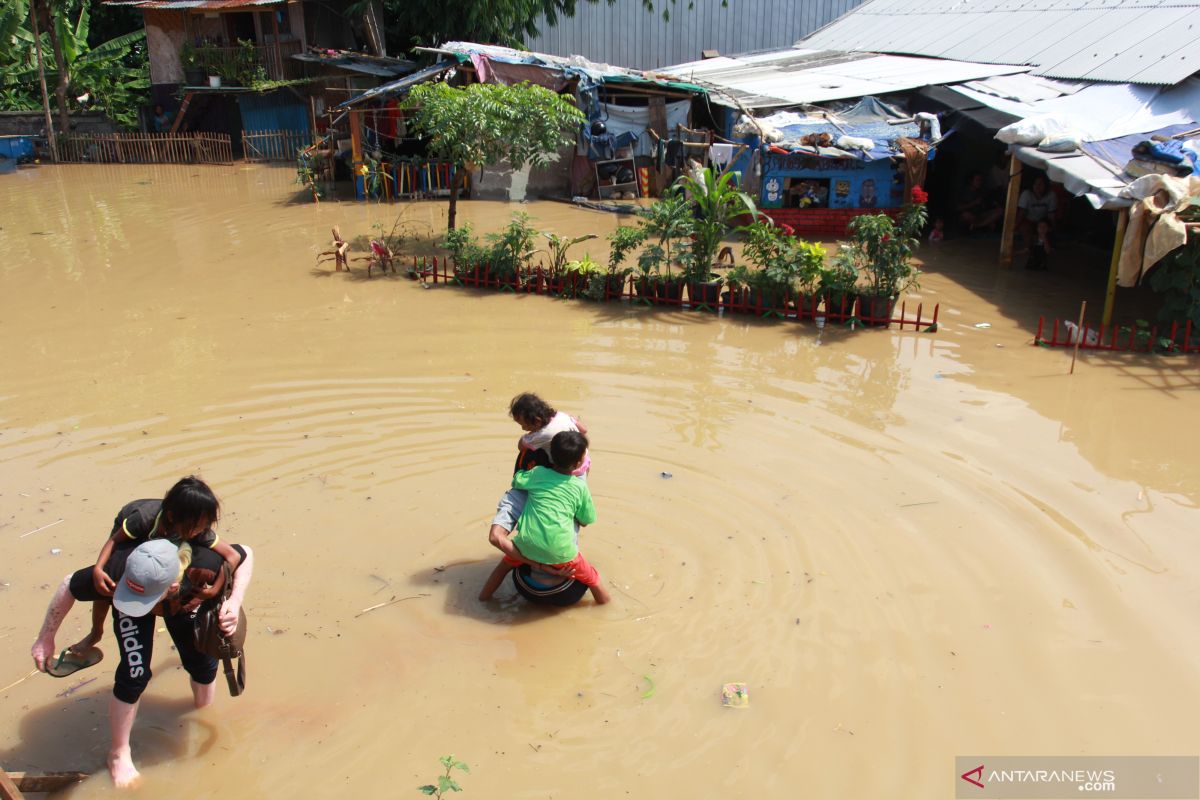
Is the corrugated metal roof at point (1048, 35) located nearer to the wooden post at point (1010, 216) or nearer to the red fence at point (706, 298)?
the wooden post at point (1010, 216)

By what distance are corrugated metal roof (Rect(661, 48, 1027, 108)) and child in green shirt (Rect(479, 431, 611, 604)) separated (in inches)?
595

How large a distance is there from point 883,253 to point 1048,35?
1079 centimetres

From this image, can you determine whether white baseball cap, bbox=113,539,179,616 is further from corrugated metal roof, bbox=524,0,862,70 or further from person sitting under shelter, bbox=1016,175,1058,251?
corrugated metal roof, bbox=524,0,862,70

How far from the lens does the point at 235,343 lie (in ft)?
33.1

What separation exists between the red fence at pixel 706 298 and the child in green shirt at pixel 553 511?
6.68 meters

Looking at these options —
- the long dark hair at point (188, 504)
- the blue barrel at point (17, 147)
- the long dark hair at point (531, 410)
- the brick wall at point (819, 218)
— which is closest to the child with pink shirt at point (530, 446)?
the long dark hair at point (531, 410)

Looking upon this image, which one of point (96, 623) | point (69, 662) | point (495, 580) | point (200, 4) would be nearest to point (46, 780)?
point (69, 662)

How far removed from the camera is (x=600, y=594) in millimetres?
5383

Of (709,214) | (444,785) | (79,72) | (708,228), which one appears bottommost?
(444,785)

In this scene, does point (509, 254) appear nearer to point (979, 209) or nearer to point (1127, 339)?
point (1127, 339)

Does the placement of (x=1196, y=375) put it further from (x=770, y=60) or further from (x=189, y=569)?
(x=770, y=60)

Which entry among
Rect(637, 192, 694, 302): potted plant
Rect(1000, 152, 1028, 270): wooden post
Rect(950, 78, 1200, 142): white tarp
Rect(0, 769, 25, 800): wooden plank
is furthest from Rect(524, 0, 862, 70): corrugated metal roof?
Rect(0, 769, 25, 800): wooden plank

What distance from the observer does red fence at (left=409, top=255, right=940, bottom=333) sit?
35.3ft

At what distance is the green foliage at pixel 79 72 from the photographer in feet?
91.6
